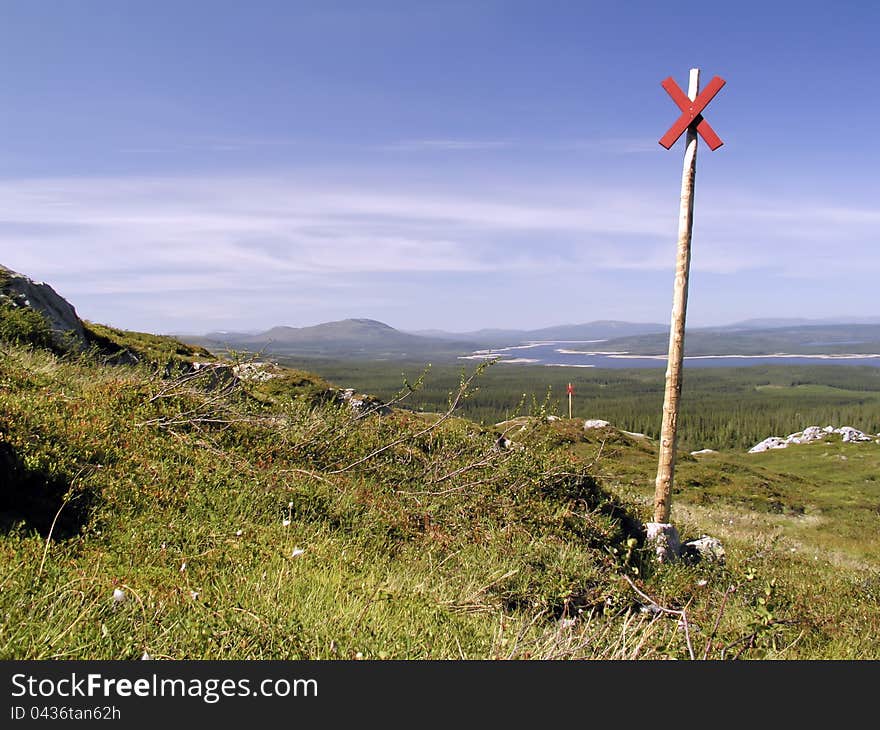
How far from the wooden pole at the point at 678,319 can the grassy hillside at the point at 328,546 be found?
793 mm

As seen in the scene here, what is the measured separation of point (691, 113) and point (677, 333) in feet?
11.7

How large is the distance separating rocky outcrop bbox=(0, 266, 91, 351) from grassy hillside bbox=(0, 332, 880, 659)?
285 cm

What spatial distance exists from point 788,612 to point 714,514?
19844mm

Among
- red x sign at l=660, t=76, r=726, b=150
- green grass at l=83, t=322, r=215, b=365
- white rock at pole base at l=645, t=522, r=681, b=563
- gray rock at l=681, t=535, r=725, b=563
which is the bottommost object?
gray rock at l=681, t=535, r=725, b=563

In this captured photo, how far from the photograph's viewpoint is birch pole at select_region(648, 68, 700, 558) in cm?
862

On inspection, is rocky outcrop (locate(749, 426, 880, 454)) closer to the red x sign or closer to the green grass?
the green grass

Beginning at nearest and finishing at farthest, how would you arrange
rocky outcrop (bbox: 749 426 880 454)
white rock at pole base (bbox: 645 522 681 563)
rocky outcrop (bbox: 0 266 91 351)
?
white rock at pole base (bbox: 645 522 681 563) → rocky outcrop (bbox: 0 266 91 351) → rocky outcrop (bbox: 749 426 880 454)

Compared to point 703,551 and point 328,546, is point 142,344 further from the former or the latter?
point 703,551

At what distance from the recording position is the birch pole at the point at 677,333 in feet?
28.3

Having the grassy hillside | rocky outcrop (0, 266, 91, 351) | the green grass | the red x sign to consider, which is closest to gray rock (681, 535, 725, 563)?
the grassy hillside

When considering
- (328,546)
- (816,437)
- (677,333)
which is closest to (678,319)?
(677,333)

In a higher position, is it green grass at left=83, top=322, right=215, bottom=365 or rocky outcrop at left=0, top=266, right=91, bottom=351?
rocky outcrop at left=0, top=266, right=91, bottom=351

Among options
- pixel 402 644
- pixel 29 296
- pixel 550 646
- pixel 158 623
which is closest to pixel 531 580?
pixel 550 646

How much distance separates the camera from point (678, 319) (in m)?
8.89
